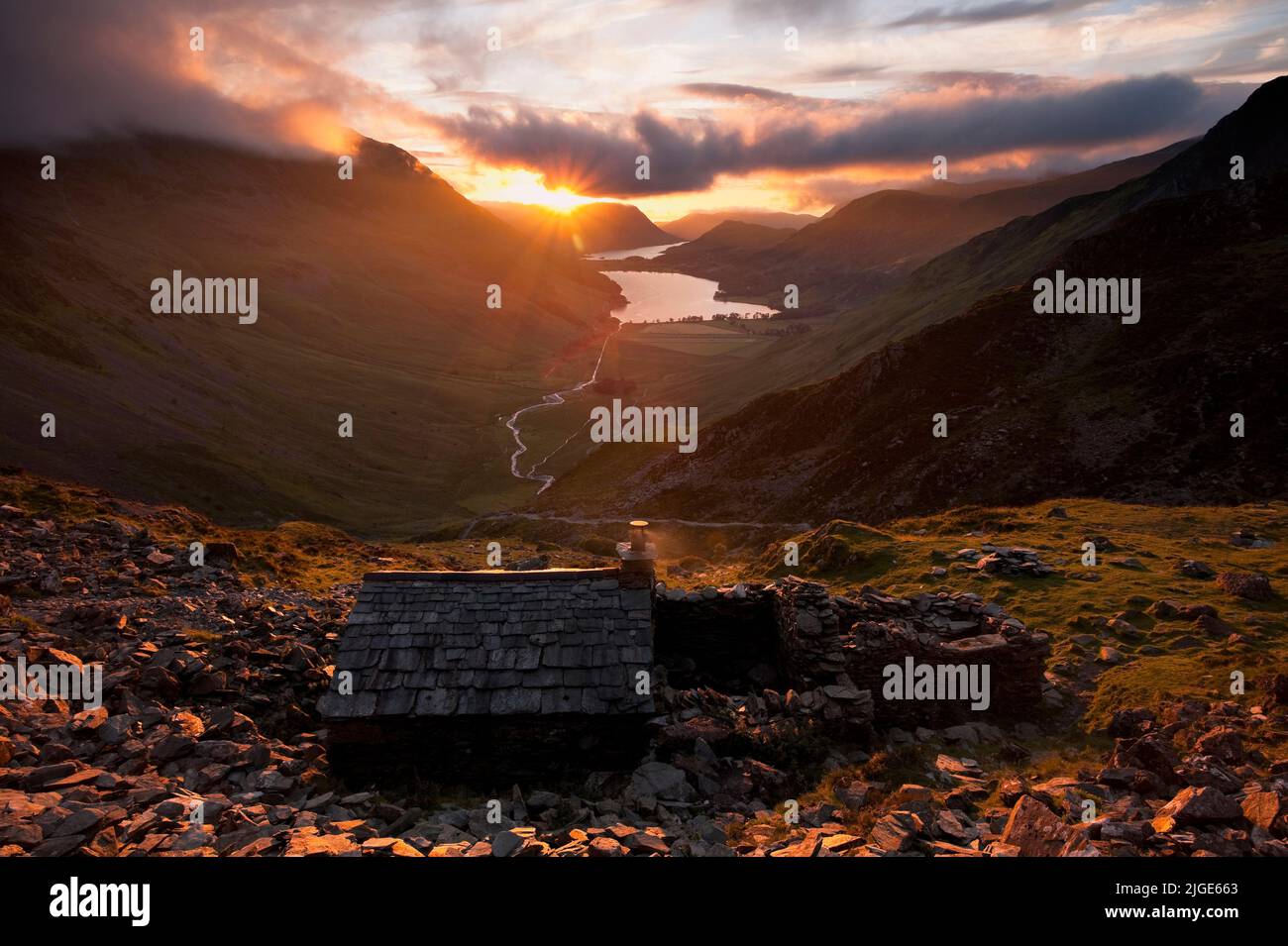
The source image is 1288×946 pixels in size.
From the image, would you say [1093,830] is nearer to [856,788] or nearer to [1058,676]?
[856,788]

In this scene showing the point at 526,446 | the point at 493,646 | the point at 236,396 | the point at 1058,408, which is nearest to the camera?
the point at 493,646

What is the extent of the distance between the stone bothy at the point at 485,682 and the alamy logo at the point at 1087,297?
54.7m

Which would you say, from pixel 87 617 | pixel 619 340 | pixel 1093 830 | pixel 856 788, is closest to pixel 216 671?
pixel 87 617

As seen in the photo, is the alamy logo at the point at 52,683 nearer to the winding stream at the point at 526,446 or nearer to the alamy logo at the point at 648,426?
the alamy logo at the point at 648,426

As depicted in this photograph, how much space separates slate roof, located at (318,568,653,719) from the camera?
1391 centimetres

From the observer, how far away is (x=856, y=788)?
12609 mm

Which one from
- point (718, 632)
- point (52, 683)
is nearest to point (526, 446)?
point (718, 632)

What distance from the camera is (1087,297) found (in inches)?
2346

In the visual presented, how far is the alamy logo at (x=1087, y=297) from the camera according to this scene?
54.3 m

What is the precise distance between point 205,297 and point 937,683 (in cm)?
16125

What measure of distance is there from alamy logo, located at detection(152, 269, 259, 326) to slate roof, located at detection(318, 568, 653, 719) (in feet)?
339

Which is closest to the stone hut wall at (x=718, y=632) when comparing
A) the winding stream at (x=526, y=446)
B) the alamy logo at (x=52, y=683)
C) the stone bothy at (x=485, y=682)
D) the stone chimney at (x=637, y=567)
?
the stone chimney at (x=637, y=567)

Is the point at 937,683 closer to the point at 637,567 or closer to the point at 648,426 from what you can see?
the point at 637,567

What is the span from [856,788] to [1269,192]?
70.3 meters
